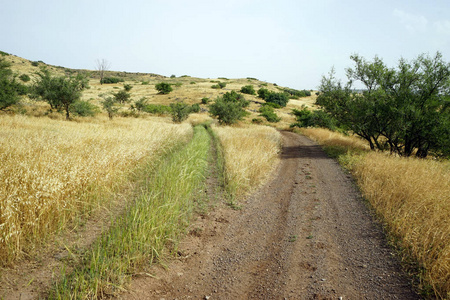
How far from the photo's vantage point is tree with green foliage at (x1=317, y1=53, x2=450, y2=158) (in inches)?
535

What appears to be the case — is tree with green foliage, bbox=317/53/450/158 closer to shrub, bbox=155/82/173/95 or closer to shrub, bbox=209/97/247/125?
shrub, bbox=209/97/247/125

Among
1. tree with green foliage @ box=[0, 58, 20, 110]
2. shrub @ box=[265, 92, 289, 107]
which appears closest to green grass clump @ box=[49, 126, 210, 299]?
tree with green foliage @ box=[0, 58, 20, 110]

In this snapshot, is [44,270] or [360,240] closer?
[44,270]

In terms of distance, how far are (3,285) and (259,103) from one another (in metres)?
59.1

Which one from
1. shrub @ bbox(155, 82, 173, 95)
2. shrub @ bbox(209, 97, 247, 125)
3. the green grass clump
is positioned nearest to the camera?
the green grass clump

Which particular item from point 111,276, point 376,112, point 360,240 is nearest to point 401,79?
point 376,112

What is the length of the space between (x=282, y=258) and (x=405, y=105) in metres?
13.9

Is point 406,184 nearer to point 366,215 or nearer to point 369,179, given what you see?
point 369,179

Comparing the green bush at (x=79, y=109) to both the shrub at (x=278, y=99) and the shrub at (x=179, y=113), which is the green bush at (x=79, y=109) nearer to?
the shrub at (x=179, y=113)

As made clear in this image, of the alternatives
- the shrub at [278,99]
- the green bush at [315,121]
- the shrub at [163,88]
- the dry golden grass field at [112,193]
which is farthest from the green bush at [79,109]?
the shrub at [278,99]

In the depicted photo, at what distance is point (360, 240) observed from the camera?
5.20 metres

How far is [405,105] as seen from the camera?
13844 millimetres

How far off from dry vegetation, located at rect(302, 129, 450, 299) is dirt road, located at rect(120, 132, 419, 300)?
35cm

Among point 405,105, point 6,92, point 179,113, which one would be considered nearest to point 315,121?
point 405,105
